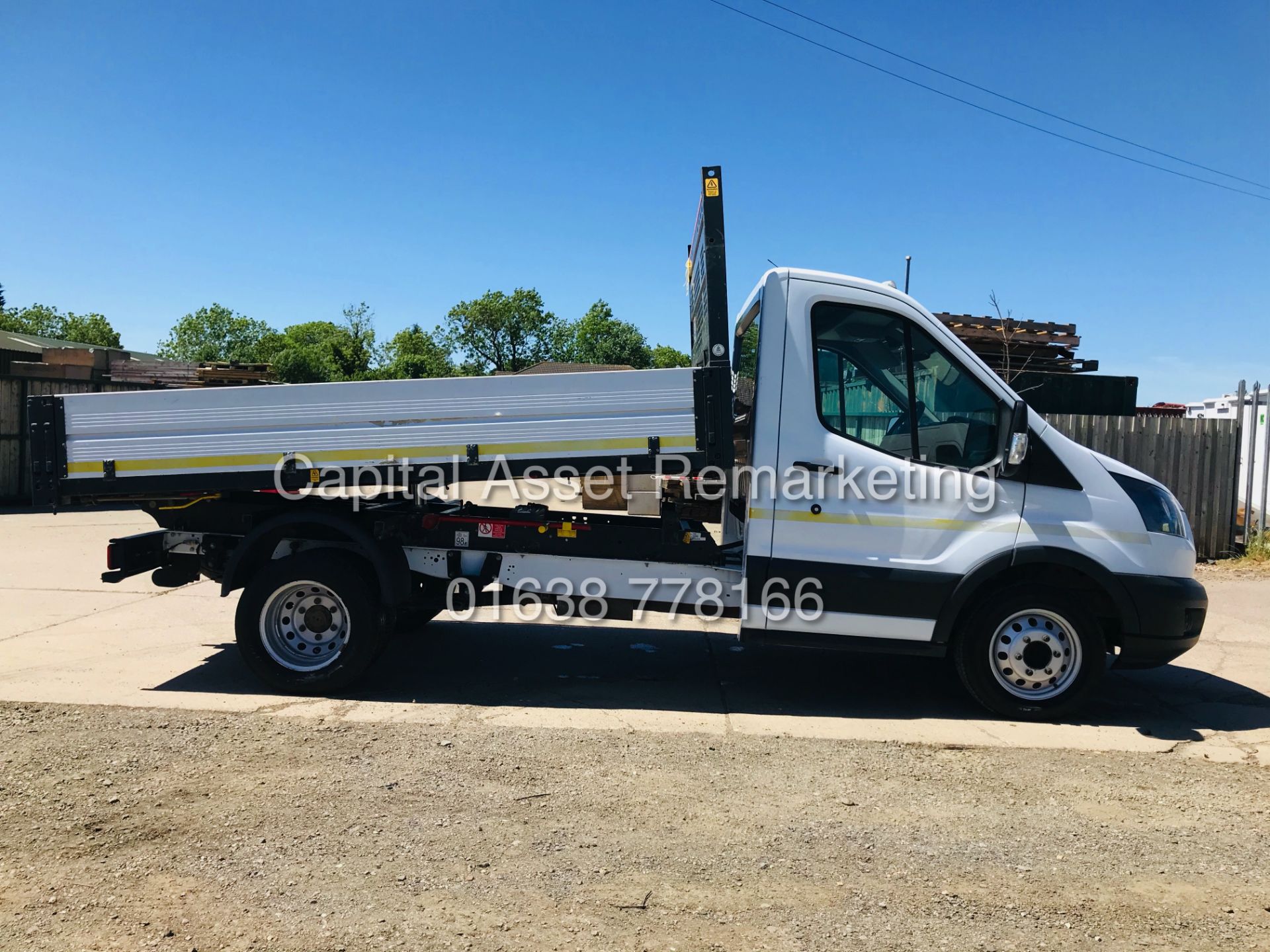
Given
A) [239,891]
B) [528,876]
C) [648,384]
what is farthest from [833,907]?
[648,384]

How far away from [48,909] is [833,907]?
2828mm

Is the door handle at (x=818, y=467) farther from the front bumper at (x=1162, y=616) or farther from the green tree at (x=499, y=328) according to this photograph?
the green tree at (x=499, y=328)

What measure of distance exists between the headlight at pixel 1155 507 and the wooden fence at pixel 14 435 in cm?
1711

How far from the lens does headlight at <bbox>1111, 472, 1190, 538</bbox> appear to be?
5531mm

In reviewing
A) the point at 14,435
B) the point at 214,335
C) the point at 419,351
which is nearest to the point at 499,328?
the point at 419,351

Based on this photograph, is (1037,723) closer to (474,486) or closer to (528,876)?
(528,876)

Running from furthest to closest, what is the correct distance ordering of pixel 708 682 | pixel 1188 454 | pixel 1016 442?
pixel 1188 454
pixel 708 682
pixel 1016 442

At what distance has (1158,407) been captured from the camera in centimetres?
2892

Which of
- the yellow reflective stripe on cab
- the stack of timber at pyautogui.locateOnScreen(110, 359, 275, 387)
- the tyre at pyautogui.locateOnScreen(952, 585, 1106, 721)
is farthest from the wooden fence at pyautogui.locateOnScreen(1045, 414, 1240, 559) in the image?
the stack of timber at pyautogui.locateOnScreen(110, 359, 275, 387)

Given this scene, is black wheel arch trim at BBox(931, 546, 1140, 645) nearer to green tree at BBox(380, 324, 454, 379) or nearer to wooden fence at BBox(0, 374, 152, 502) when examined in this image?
wooden fence at BBox(0, 374, 152, 502)

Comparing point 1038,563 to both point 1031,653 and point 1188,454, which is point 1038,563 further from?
point 1188,454

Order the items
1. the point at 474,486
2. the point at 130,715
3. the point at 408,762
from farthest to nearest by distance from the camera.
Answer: the point at 474,486 < the point at 130,715 < the point at 408,762

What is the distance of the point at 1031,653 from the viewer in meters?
5.58

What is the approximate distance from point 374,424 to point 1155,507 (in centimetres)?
480
